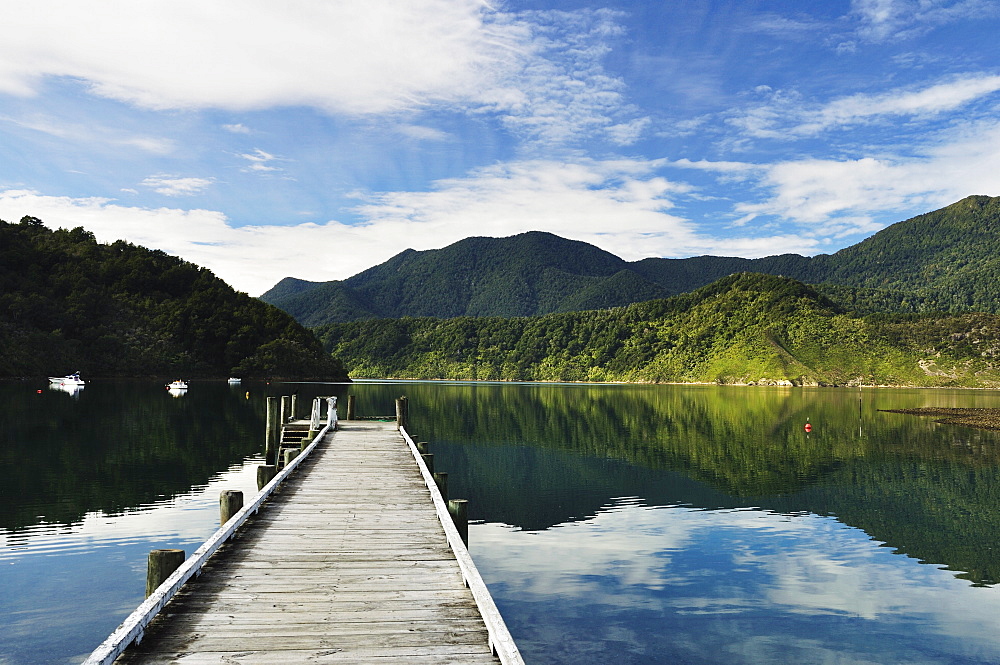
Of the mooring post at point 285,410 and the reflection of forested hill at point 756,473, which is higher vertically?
the mooring post at point 285,410

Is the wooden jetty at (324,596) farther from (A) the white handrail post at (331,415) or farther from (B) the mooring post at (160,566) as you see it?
(A) the white handrail post at (331,415)

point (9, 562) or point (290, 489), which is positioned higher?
point (290, 489)

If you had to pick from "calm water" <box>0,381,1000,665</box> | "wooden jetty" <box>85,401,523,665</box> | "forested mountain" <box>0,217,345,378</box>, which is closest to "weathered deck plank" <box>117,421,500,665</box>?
"wooden jetty" <box>85,401,523,665</box>

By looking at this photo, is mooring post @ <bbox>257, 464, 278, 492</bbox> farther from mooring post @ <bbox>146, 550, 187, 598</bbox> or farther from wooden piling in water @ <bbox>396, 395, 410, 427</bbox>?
wooden piling in water @ <bbox>396, 395, 410, 427</bbox>

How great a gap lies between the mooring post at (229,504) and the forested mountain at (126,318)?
128 metres

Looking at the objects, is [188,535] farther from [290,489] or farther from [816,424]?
[816,424]

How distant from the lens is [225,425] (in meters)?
48.8

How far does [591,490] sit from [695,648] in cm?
1585

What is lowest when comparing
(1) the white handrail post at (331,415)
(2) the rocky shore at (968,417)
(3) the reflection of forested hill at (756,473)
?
(2) the rocky shore at (968,417)

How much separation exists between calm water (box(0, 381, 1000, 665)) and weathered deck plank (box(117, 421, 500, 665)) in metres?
3.12

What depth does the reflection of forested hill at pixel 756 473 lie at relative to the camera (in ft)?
73.7

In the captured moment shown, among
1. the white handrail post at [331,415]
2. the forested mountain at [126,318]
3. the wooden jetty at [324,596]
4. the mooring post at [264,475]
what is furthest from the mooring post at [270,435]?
the forested mountain at [126,318]

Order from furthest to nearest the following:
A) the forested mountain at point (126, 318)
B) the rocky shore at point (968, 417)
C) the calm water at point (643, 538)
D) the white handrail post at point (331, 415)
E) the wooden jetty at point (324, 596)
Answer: the forested mountain at point (126, 318)
the rocky shore at point (968, 417)
the white handrail post at point (331, 415)
the calm water at point (643, 538)
the wooden jetty at point (324, 596)

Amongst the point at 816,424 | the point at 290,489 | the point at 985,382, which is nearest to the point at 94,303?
the point at 816,424
